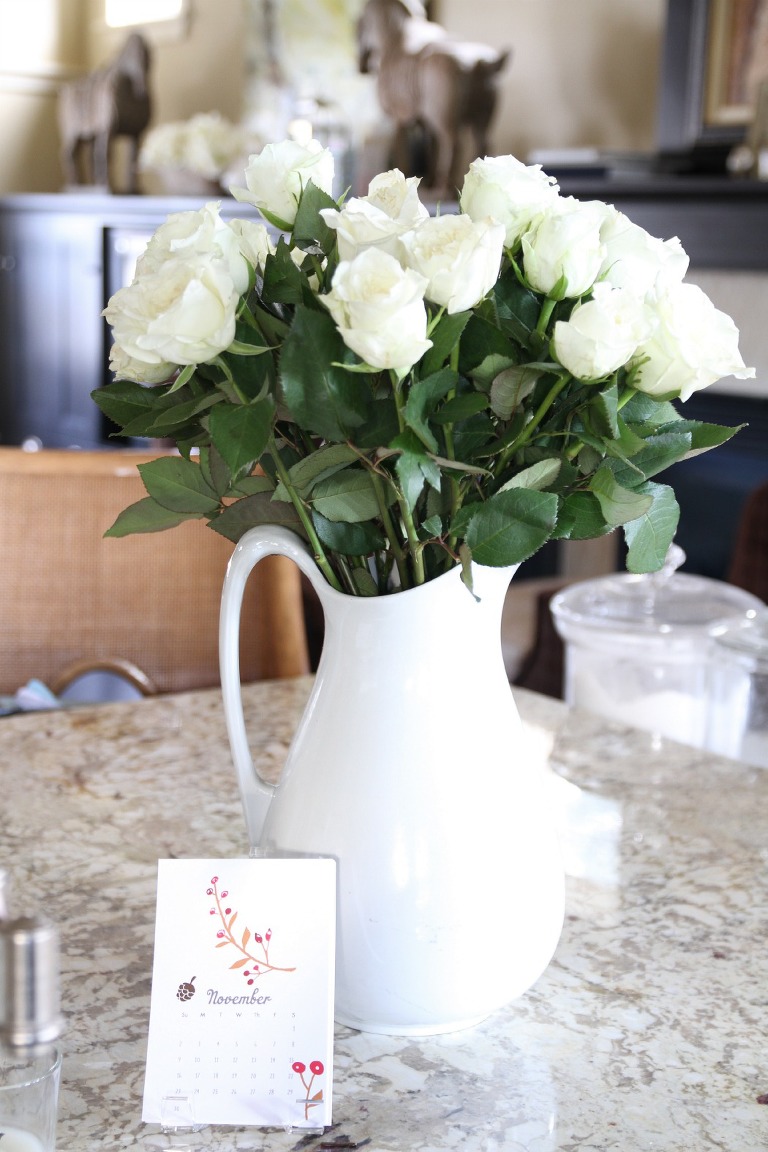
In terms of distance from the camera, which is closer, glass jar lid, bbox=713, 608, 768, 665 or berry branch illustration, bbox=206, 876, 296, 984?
berry branch illustration, bbox=206, 876, 296, 984

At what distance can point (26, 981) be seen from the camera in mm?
418

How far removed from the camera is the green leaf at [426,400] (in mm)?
598

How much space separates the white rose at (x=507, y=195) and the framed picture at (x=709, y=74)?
8.19ft

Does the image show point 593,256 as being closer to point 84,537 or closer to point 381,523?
point 381,523

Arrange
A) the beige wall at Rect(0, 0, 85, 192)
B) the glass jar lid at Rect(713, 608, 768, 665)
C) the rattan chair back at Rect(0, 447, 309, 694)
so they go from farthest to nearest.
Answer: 1. the beige wall at Rect(0, 0, 85, 192)
2. the rattan chair back at Rect(0, 447, 309, 694)
3. the glass jar lid at Rect(713, 608, 768, 665)

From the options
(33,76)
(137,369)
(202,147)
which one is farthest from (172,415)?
(33,76)

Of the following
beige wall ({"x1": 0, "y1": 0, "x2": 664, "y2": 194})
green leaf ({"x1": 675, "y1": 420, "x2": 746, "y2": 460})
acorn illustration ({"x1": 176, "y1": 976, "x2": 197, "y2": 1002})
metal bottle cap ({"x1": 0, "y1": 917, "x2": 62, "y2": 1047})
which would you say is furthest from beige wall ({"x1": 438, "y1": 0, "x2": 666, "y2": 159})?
metal bottle cap ({"x1": 0, "y1": 917, "x2": 62, "y2": 1047})

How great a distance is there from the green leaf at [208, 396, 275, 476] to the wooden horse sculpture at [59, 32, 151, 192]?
4584 millimetres

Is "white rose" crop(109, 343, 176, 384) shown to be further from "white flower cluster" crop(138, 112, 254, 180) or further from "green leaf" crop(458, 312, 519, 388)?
"white flower cluster" crop(138, 112, 254, 180)

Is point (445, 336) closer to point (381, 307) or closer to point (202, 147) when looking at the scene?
point (381, 307)

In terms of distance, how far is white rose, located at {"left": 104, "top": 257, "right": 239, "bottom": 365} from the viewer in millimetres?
587

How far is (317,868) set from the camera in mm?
662

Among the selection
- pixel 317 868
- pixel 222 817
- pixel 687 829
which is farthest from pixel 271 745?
pixel 317 868

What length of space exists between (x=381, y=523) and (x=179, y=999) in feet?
0.85
